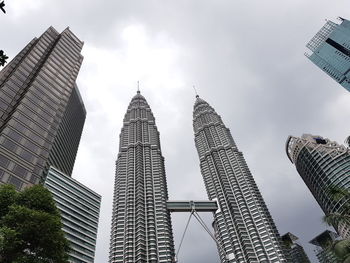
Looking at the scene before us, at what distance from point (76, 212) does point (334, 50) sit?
169m

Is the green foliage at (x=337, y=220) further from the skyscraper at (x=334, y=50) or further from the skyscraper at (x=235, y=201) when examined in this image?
the skyscraper at (x=334, y=50)

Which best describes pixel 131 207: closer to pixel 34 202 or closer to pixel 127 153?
pixel 127 153

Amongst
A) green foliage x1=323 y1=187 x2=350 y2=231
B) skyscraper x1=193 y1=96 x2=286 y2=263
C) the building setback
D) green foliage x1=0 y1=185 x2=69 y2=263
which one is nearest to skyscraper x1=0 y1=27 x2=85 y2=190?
the building setback

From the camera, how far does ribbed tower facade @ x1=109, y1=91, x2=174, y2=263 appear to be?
399ft

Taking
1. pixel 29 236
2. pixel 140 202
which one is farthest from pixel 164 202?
pixel 29 236

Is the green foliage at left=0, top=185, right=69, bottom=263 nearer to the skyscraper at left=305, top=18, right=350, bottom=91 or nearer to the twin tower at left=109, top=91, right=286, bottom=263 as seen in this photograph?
the twin tower at left=109, top=91, right=286, bottom=263

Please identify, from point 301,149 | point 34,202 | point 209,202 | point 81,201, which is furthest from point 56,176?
point 301,149

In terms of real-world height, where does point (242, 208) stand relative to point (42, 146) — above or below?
above

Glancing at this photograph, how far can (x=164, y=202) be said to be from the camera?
140625 mm

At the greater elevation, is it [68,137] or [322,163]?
[68,137]

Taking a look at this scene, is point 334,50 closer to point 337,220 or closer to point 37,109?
point 37,109

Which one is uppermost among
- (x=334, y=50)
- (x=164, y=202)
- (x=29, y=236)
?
(x=334, y=50)

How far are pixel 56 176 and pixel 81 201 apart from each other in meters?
16.8

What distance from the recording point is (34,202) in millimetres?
23656
